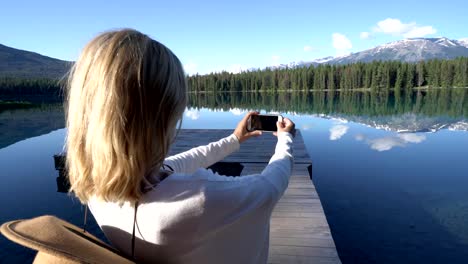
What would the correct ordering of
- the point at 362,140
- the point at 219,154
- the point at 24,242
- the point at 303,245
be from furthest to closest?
1. the point at 362,140
2. the point at 303,245
3. the point at 219,154
4. the point at 24,242

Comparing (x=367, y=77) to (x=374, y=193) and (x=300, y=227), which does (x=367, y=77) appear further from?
(x=300, y=227)

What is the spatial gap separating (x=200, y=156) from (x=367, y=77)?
7183 centimetres

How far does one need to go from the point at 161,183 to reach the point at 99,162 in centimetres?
18

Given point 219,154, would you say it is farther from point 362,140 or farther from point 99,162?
point 362,140

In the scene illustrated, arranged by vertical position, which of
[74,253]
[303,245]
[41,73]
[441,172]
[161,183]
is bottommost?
[441,172]

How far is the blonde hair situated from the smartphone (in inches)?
37.4

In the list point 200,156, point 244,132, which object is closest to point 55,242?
point 200,156

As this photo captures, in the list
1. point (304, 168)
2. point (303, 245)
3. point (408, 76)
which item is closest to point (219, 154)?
point (303, 245)

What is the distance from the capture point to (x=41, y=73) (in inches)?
6329

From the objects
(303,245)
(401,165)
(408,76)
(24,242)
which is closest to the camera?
(24,242)

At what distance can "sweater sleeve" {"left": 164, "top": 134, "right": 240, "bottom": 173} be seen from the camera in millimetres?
1529

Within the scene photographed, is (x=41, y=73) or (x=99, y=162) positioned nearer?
(x=99, y=162)

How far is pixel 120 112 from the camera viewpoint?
0.87 metres

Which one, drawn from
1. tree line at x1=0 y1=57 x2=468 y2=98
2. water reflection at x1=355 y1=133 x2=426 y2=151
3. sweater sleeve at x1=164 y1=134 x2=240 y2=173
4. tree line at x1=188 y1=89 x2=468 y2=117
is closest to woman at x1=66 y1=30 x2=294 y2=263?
sweater sleeve at x1=164 y1=134 x2=240 y2=173
